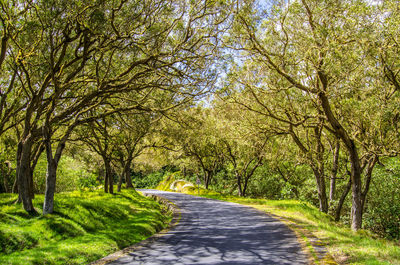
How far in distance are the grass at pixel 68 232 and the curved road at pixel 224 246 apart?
1.03m

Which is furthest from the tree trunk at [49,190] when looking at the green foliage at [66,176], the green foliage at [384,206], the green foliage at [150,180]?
the green foliage at [150,180]

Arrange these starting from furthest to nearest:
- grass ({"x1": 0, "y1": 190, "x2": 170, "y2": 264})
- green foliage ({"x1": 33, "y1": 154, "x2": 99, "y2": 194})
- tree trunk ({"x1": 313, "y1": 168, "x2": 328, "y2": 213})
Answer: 1. green foliage ({"x1": 33, "y1": 154, "x2": 99, "y2": 194})
2. tree trunk ({"x1": 313, "y1": 168, "x2": 328, "y2": 213})
3. grass ({"x1": 0, "y1": 190, "x2": 170, "y2": 264})

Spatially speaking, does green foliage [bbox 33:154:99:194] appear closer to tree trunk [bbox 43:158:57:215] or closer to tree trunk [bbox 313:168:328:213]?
tree trunk [bbox 43:158:57:215]

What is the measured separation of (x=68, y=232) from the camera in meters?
11.2

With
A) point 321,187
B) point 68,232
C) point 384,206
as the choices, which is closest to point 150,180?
point 384,206

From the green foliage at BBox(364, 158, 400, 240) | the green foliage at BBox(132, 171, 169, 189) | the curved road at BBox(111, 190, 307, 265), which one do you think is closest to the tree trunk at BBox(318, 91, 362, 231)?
the curved road at BBox(111, 190, 307, 265)

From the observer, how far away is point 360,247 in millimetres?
8664

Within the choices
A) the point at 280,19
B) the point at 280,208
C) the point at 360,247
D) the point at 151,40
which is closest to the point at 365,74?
the point at 280,19

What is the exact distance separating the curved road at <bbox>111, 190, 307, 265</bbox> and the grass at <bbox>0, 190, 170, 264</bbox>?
40.5 inches

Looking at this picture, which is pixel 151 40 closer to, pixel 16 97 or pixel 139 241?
pixel 139 241

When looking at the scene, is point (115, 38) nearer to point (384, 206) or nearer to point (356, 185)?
point (356, 185)

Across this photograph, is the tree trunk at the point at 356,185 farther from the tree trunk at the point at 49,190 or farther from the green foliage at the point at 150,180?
the green foliage at the point at 150,180

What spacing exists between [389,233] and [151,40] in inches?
847

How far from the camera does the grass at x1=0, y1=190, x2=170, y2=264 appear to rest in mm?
8250
